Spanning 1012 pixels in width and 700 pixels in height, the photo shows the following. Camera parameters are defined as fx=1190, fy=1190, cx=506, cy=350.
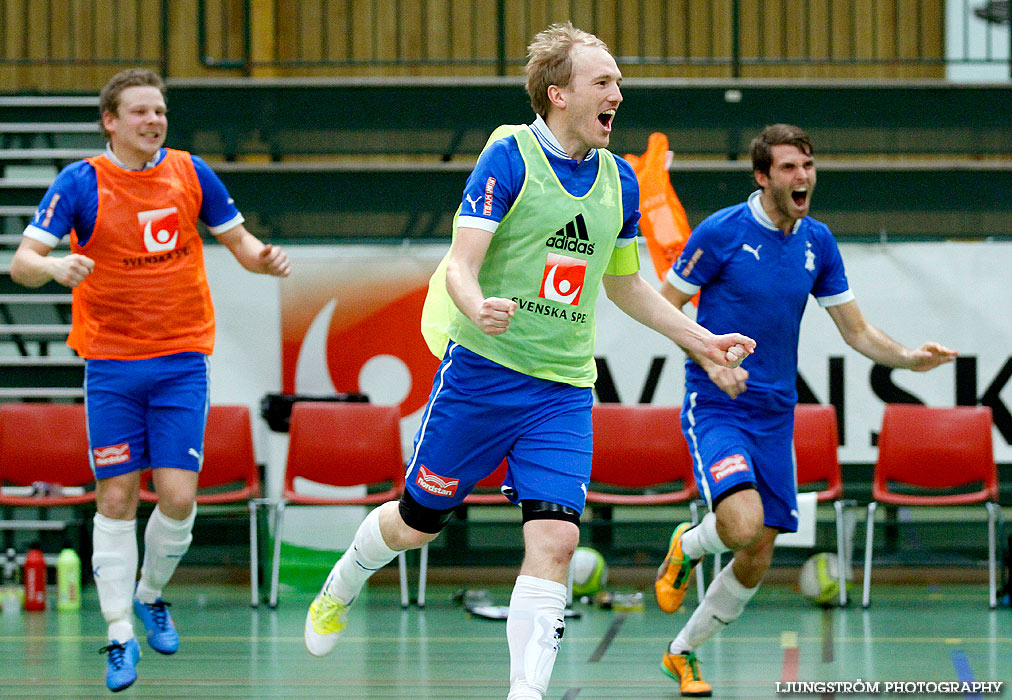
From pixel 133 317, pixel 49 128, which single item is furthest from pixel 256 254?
pixel 49 128

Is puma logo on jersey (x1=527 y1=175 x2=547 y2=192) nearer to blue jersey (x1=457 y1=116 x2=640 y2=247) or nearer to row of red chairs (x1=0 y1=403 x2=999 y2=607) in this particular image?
blue jersey (x1=457 y1=116 x2=640 y2=247)

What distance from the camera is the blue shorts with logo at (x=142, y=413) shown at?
497 cm

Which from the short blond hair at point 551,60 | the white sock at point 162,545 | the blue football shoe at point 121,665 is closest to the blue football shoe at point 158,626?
the white sock at point 162,545

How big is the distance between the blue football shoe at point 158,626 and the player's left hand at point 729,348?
113 inches

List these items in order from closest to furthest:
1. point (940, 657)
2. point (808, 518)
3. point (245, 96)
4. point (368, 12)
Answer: point (940, 657) → point (808, 518) → point (245, 96) → point (368, 12)

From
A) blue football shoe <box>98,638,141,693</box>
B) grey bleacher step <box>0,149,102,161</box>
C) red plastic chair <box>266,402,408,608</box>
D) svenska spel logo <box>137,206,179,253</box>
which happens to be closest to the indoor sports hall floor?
blue football shoe <box>98,638,141,693</box>

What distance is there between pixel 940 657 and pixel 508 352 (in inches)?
125

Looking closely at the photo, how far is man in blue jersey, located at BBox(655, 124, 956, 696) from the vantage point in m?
4.86

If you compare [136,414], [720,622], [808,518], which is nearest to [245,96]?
[136,414]

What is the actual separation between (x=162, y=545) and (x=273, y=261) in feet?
4.37

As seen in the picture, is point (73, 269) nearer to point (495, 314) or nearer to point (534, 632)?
point (495, 314)

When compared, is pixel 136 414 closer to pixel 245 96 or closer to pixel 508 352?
pixel 508 352

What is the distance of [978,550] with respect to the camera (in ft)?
26.5

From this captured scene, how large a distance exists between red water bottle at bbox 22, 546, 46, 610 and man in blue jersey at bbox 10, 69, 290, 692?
2.50m
